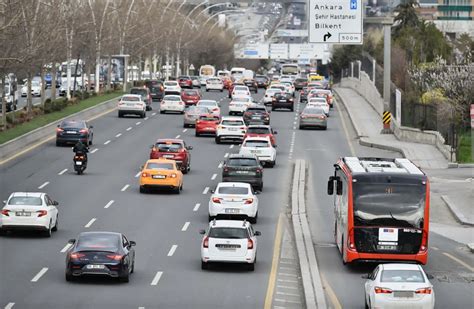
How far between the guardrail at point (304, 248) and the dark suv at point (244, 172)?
1470mm

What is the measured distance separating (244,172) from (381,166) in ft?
53.3

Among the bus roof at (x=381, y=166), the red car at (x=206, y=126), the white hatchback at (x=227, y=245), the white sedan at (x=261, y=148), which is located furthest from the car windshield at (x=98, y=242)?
the red car at (x=206, y=126)

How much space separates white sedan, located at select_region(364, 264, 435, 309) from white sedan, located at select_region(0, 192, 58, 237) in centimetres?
1448

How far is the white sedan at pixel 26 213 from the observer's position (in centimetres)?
3788

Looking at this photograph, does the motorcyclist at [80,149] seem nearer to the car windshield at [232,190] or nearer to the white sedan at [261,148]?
the white sedan at [261,148]

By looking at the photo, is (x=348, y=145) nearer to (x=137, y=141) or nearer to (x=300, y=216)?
(x=137, y=141)

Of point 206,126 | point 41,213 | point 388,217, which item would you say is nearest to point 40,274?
point 41,213

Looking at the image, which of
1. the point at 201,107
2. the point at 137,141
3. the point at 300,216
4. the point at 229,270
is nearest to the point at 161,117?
the point at 201,107

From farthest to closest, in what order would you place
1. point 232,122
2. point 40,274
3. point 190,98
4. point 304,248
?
point 190,98, point 232,122, point 304,248, point 40,274

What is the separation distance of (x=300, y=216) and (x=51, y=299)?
57.1ft

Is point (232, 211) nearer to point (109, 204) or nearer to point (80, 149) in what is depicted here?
point (109, 204)

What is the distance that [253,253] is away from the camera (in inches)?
1315

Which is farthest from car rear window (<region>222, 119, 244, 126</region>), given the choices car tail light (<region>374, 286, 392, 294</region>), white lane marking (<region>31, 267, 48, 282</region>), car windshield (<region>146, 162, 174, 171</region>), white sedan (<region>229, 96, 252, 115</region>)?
car tail light (<region>374, 286, 392, 294</region>)

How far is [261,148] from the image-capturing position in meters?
59.2
